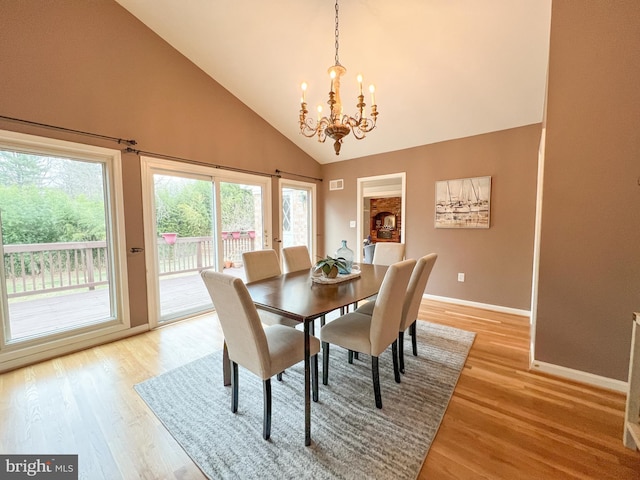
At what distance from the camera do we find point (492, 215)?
3.57 m

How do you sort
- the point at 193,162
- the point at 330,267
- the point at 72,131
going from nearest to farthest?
the point at 330,267 < the point at 72,131 < the point at 193,162

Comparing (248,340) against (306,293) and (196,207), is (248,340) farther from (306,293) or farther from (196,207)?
(196,207)

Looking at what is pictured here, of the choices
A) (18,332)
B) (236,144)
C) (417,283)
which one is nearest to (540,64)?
(417,283)

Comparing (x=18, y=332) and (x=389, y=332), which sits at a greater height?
(x=389, y=332)

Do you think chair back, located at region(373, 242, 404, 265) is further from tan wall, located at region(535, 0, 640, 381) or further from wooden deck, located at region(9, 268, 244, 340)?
wooden deck, located at region(9, 268, 244, 340)

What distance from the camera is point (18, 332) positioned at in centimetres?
240

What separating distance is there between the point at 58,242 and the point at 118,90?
1.65m

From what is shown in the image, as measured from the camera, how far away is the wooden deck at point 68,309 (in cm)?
244

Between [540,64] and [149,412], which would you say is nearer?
[149,412]

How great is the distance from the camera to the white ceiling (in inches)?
91.7

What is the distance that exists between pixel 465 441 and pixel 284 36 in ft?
12.3

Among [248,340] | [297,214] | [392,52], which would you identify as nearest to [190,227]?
[297,214]

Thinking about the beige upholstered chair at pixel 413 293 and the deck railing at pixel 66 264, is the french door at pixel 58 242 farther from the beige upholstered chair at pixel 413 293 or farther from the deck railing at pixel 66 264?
the beige upholstered chair at pixel 413 293

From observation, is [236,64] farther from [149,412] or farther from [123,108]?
[149,412]
